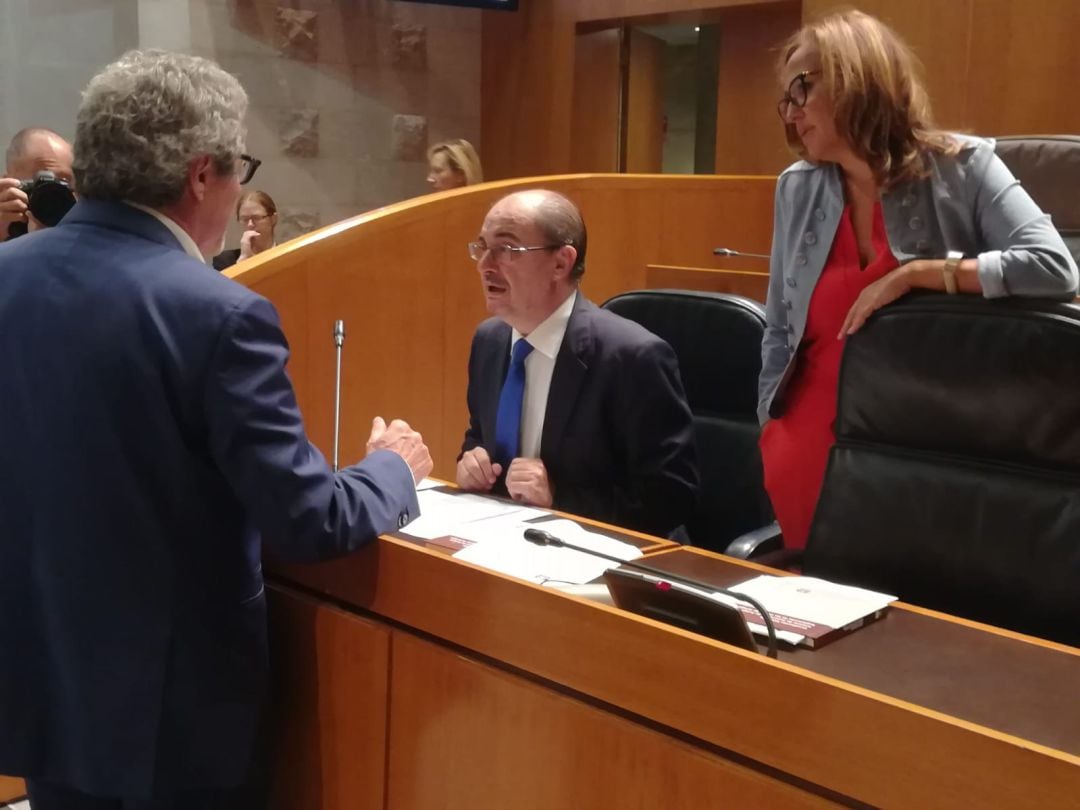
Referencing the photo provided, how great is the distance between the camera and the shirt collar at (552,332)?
211cm

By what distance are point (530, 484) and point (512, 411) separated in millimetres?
230

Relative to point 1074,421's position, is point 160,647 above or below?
below

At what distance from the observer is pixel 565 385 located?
81.6 inches

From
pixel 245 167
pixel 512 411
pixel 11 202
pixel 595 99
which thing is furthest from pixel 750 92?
pixel 245 167

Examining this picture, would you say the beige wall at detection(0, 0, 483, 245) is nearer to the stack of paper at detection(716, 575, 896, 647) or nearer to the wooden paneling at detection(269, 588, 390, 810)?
the wooden paneling at detection(269, 588, 390, 810)

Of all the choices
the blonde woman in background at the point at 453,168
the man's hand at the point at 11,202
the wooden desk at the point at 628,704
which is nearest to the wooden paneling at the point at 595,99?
the blonde woman in background at the point at 453,168

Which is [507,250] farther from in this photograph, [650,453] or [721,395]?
[721,395]

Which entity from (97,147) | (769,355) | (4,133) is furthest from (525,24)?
(97,147)

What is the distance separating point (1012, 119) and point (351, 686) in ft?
13.8

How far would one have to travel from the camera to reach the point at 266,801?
5.57ft

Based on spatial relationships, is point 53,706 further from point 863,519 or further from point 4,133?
point 4,133

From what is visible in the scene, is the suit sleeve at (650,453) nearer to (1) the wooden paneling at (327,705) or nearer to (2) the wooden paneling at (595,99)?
(1) the wooden paneling at (327,705)

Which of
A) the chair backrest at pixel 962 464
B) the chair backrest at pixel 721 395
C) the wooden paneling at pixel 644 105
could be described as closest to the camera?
the chair backrest at pixel 962 464

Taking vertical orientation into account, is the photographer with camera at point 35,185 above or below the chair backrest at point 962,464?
above
